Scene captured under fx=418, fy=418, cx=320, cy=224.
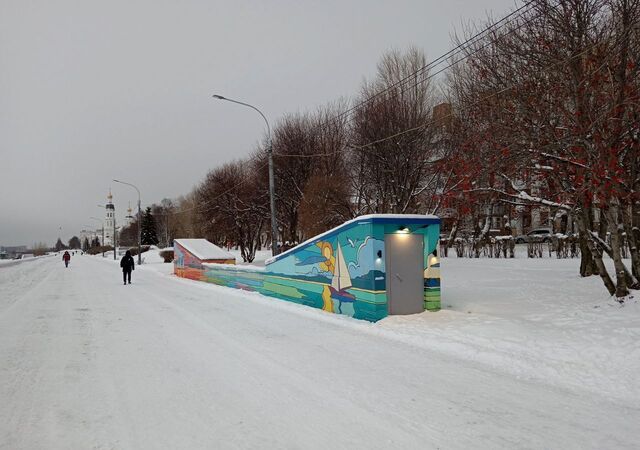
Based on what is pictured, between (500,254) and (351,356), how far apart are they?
21981mm

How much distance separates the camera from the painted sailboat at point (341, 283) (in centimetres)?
995

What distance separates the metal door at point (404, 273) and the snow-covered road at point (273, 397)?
1436 millimetres

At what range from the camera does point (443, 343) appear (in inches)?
283

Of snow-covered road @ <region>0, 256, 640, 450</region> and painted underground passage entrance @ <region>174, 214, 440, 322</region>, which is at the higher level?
painted underground passage entrance @ <region>174, 214, 440, 322</region>

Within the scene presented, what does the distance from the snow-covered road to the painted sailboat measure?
168 cm

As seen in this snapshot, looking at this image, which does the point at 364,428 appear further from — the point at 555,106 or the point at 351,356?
the point at 555,106

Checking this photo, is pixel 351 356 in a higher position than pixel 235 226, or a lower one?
lower

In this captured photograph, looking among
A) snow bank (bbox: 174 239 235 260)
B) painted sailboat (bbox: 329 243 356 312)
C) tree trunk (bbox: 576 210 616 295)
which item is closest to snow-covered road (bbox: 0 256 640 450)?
painted sailboat (bbox: 329 243 356 312)

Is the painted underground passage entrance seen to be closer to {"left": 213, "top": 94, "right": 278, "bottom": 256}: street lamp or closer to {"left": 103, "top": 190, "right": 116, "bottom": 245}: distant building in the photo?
{"left": 213, "top": 94, "right": 278, "bottom": 256}: street lamp

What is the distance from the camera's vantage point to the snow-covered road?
381cm

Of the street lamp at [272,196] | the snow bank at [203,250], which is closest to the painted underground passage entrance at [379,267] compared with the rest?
the street lamp at [272,196]

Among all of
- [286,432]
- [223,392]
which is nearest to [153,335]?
[223,392]

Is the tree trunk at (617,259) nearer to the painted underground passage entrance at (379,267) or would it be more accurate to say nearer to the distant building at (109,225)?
the painted underground passage entrance at (379,267)

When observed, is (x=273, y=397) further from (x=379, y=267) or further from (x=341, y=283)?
(x=341, y=283)
